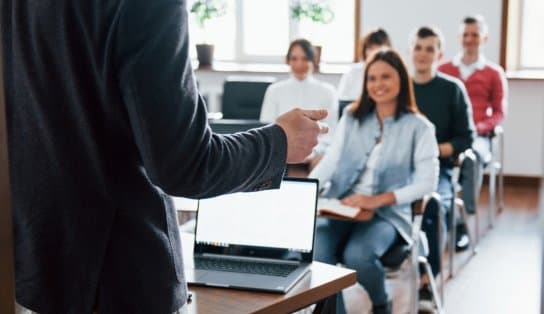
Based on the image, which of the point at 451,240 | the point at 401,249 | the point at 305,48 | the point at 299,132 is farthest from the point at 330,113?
the point at 299,132

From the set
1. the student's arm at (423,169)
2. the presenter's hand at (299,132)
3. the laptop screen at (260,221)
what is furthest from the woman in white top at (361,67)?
the presenter's hand at (299,132)

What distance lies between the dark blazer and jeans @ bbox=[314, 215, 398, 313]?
215 cm

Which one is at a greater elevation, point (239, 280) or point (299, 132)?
point (299, 132)

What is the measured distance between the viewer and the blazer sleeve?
1047 millimetres

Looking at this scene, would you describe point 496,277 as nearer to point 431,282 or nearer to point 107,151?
point 431,282

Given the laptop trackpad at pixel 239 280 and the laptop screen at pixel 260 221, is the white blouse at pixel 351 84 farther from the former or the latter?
the laptop trackpad at pixel 239 280

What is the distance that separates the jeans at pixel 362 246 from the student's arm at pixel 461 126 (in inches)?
46.7

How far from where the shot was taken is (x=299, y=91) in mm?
5570

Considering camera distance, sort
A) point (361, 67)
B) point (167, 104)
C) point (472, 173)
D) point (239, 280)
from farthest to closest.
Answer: point (361, 67) < point (472, 173) < point (239, 280) < point (167, 104)

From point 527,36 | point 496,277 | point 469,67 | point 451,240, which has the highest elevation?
point 527,36

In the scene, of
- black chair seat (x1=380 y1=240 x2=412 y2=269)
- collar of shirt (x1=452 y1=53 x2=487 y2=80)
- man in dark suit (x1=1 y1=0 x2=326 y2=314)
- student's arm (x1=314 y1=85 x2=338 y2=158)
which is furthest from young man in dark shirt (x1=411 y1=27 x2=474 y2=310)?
man in dark suit (x1=1 y1=0 x2=326 y2=314)

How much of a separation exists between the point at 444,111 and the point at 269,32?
11.1ft

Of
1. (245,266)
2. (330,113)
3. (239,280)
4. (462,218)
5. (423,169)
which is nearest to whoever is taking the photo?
(239,280)

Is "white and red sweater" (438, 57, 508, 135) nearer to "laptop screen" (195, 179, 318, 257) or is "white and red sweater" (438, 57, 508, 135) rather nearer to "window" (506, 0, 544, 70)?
"window" (506, 0, 544, 70)
